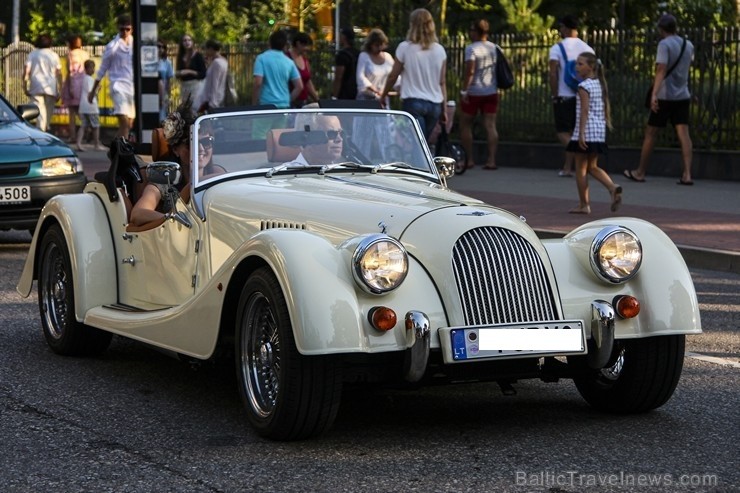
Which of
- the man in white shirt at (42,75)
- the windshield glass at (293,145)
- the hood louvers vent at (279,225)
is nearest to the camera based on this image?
the hood louvers vent at (279,225)

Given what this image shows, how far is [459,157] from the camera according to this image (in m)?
19.8

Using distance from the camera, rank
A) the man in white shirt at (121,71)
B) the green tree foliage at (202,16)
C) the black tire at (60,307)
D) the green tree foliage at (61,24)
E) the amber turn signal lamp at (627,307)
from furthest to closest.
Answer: the green tree foliage at (61,24) → the green tree foliage at (202,16) → the man in white shirt at (121,71) → the black tire at (60,307) → the amber turn signal lamp at (627,307)

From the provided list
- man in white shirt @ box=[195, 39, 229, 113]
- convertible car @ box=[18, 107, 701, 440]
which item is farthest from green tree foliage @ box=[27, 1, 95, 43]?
convertible car @ box=[18, 107, 701, 440]

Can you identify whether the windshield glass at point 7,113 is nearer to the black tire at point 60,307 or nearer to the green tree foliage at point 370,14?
the black tire at point 60,307

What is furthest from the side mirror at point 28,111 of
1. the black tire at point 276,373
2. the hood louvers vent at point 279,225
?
the black tire at point 276,373

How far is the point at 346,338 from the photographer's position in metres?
5.50

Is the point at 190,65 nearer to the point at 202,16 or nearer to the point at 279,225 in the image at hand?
the point at 279,225

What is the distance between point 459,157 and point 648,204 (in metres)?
4.85

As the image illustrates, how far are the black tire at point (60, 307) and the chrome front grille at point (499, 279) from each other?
8.99 feet

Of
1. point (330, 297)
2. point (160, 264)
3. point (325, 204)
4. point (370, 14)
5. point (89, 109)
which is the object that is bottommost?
point (89, 109)

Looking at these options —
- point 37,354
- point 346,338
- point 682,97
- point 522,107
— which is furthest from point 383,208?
point 522,107

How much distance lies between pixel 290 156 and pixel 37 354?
1.90m

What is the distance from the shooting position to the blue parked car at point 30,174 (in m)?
12.4

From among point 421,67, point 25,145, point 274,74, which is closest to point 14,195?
point 25,145
